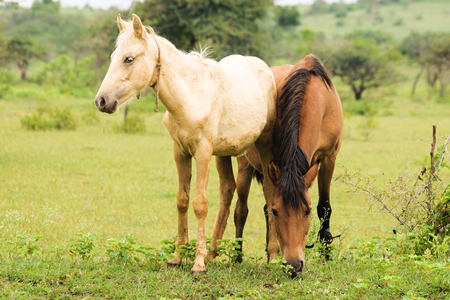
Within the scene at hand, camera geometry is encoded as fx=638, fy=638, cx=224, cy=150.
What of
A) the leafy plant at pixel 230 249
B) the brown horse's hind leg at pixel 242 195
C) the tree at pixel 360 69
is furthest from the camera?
the tree at pixel 360 69

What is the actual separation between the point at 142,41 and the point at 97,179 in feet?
22.4

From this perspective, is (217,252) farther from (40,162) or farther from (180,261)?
(40,162)

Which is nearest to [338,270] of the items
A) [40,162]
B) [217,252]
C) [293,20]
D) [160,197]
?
[217,252]

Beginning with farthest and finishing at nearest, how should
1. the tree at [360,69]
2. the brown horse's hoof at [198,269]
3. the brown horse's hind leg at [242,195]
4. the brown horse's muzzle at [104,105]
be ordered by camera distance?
the tree at [360,69]
the brown horse's hind leg at [242,195]
the brown horse's hoof at [198,269]
the brown horse's muzzle at [104,105]

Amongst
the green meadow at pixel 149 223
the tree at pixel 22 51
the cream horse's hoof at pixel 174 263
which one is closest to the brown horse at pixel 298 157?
the green meadow at pixel 149 223

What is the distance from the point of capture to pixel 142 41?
4.60 meters

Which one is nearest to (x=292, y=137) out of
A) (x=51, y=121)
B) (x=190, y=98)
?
(x=190, y=98)

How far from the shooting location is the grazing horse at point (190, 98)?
4.54 meters

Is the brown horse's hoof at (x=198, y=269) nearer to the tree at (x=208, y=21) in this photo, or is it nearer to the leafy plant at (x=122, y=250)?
the leafy plant at (x=122, y=250)

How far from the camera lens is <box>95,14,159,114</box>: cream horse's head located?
4.44m

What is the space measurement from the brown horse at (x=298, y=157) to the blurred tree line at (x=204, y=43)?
0.99 meters

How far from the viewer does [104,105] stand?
14.3 feet

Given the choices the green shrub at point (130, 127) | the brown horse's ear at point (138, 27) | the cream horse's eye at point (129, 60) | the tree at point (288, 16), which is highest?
the tree at point (288, 16)

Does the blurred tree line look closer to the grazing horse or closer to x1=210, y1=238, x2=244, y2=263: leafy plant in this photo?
the grazing horse
